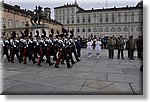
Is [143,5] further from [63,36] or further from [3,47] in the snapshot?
[3,47]

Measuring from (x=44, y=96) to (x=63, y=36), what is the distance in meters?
4.80

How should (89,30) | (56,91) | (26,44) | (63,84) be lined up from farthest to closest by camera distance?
(89,30), (26,44), (63,84), (56,91)

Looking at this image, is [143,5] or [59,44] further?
[59,44]

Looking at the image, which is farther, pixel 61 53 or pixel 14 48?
pixel 14 48

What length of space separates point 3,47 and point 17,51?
2.15 ft

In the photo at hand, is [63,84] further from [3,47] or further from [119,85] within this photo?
[3,47]

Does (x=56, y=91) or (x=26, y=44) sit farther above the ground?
(x=26, y=44)

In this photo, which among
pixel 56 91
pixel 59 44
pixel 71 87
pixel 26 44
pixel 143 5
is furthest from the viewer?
pixel 26 44

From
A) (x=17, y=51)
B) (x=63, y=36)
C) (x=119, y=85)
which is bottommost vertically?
(x=119, y=85)

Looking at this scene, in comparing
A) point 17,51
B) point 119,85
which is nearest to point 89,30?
point 17,51

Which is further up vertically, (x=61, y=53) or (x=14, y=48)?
(x=14, y=48)

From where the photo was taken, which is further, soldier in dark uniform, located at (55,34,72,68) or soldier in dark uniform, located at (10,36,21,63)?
soldier in dark uniform, located at (10,36,21,63)

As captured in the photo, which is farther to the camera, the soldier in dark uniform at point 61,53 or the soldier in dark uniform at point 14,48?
the soldier in dark uniform at point 14,48

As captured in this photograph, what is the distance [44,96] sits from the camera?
3549mm
